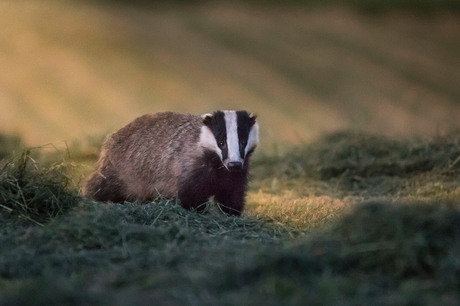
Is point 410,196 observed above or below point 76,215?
below

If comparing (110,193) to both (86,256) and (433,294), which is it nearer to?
(86,256)

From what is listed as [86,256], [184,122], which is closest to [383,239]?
[86,256]

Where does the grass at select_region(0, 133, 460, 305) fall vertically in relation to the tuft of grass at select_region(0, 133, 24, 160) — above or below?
below

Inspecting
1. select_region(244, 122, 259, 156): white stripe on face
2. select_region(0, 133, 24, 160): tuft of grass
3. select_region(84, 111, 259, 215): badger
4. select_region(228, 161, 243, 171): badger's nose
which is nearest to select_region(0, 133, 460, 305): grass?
select_region(228, 161, 243, 171): badger's nose

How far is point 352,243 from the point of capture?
2.66 m

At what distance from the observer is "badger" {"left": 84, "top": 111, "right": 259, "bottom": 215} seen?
469 centimetres

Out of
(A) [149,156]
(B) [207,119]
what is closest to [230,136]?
(B) [207,119]

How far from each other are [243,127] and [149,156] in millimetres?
896

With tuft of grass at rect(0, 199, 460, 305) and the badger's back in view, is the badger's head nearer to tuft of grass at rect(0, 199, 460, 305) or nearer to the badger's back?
the badger's back

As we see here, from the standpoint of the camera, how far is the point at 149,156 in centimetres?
523

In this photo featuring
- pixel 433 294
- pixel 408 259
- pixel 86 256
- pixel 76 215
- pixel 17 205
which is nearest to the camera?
pixel 433 294

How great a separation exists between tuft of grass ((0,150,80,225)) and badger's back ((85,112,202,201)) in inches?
41.5

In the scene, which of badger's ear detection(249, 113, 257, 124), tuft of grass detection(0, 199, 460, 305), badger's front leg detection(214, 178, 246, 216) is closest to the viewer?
tuft of grass detection(0, 199, 460, 305)

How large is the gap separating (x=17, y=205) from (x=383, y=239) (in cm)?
209
